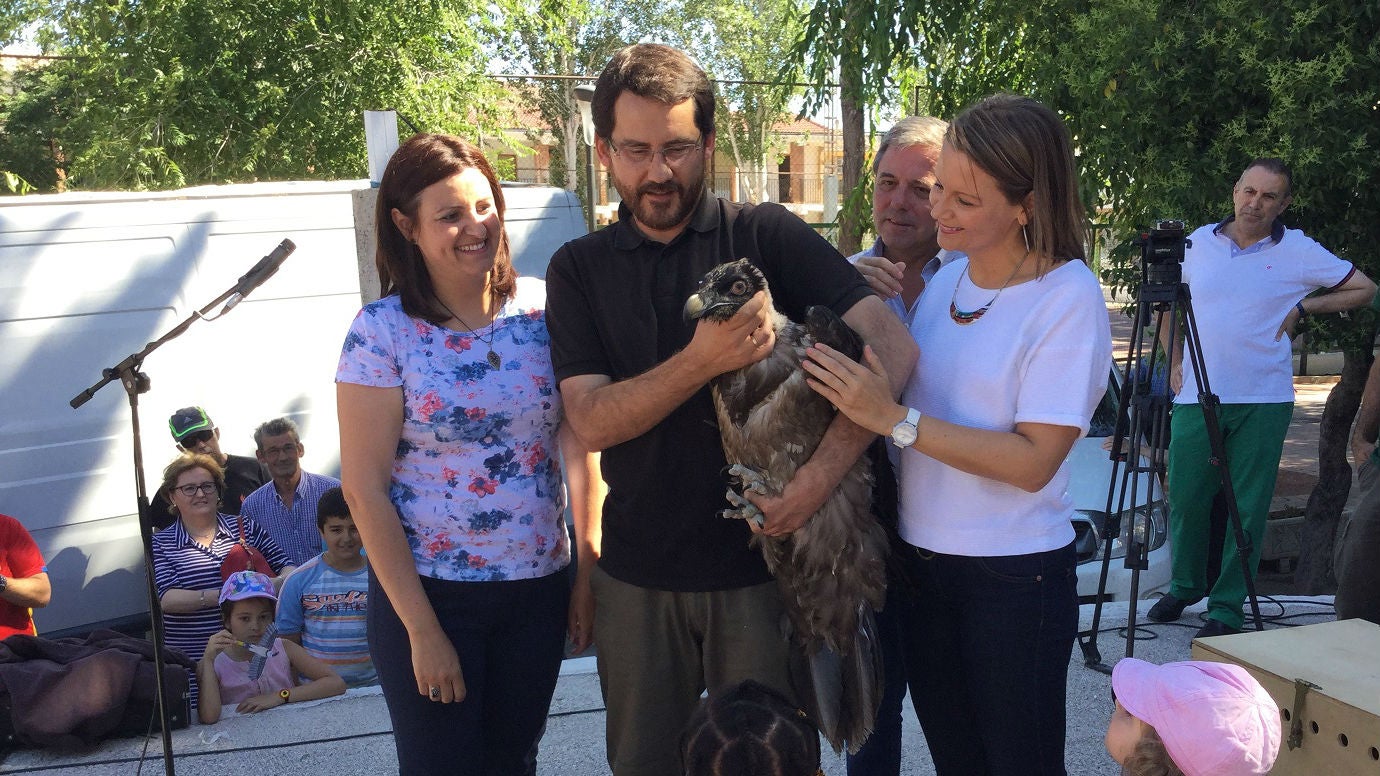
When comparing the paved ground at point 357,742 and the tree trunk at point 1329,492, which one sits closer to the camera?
the paved ground at point 357,742

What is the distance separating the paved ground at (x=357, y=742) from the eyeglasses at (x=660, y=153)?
7.57 ft

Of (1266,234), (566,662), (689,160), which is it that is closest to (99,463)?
(566,662)

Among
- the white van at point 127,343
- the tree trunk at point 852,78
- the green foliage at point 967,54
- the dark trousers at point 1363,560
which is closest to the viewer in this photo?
the dark trousers at point 1363,560

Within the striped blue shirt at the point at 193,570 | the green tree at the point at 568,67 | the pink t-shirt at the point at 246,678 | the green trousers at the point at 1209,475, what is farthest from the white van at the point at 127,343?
the green tree at the point at 568,67

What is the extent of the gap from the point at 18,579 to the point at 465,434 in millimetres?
3206

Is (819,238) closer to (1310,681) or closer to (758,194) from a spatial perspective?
(1310,681)

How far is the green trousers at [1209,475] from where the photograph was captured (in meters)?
4.80

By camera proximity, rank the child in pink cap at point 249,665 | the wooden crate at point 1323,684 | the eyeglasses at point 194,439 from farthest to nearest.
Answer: the eyeglasses at point 194,439, the child in pink cap at point 249,665, the wooden crate at point 1323,684

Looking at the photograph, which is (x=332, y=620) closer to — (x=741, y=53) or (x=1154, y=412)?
(x=1154, y=412)

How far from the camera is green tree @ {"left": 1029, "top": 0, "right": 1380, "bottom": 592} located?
5.38 meters

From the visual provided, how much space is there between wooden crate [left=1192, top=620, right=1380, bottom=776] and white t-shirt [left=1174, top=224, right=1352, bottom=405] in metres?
2.06

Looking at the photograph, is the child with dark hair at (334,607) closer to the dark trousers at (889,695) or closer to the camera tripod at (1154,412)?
the dark trousers at (889,695)

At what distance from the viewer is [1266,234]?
4.89 metres

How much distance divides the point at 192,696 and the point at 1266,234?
5144 millimetres
